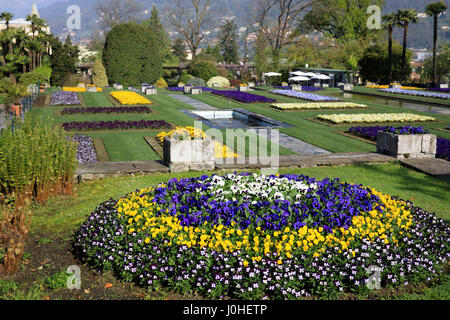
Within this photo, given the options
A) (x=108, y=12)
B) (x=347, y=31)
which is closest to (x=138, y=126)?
(x=347, y=31)

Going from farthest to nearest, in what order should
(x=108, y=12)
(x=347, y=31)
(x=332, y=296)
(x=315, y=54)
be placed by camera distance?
(x=108, y=12)
(x=347, y=31)
(x=315, y=54)
(x=332, y=296)

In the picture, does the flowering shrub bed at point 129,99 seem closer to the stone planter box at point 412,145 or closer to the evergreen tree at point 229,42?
the stone planter box at point 412,145

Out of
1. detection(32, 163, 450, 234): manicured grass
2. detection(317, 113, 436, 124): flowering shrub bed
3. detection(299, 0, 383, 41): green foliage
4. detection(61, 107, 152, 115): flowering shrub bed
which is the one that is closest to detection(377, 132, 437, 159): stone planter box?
detection(32, 163, 450, 234): manicured grass

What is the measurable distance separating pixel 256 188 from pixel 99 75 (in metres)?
40.4

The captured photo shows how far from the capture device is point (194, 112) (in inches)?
977

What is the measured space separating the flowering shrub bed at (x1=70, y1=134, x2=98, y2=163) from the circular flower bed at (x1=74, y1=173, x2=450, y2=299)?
600 cm

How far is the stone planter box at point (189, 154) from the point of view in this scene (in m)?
11.2

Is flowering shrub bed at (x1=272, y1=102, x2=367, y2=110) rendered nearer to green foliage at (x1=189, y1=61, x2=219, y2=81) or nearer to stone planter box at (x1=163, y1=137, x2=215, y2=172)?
stone planter box at (x1=163, y1=137, x2=215, y2=172)

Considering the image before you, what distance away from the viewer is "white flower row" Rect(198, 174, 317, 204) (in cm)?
710

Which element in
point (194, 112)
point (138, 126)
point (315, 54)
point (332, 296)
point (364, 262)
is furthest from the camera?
point (315, 54)

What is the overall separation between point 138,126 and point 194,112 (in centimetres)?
653

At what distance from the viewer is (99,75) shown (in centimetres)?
4488
